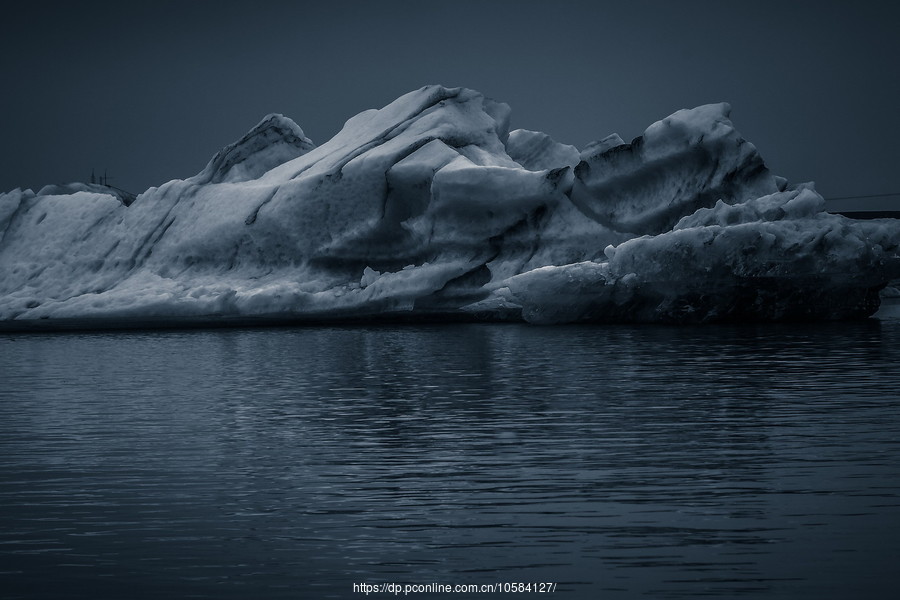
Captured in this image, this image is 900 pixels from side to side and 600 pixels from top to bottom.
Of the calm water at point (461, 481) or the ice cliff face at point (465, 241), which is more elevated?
the ice cliff face at point (465, 241)

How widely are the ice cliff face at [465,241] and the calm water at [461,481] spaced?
6653mm

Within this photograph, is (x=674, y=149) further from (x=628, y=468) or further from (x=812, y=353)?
(x=628, y=468)

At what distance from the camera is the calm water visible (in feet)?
14.2

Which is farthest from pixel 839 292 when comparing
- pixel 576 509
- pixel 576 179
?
pixel 576 509

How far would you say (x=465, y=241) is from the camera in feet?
71.3

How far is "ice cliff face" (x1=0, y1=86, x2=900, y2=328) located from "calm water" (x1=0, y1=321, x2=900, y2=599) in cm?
665

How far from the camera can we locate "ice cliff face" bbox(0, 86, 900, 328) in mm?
19250

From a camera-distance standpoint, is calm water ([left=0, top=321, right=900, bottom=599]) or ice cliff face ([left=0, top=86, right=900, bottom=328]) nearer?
calm water ([left=0, top=321, right=900, bottom=599])

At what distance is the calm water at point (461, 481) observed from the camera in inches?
170

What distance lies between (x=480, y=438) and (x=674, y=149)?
46.3 ft

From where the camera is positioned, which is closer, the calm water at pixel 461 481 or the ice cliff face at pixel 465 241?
the calm water at pixel 461 481

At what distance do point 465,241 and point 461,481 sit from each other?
15.8m

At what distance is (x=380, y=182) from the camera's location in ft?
73.2

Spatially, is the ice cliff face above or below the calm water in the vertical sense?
above
